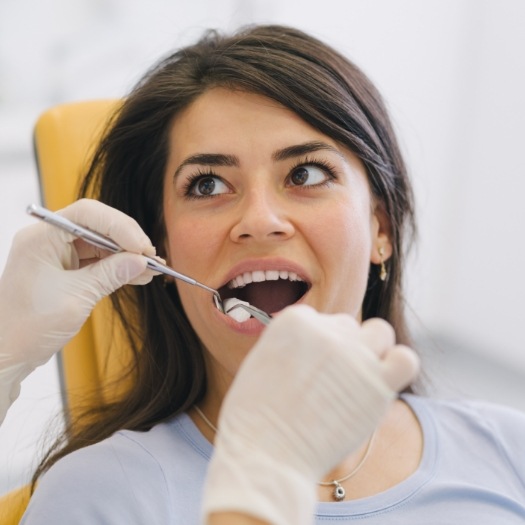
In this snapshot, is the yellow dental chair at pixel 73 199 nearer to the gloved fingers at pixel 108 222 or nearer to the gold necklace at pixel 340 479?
the gold necklace at pixel 340 479

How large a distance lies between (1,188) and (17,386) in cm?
140

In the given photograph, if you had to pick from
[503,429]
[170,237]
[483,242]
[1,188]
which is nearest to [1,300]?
[170,237]

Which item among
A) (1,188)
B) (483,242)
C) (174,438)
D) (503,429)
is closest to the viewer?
(174,438)

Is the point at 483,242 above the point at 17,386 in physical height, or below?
below

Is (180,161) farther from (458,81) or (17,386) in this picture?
(458,81)

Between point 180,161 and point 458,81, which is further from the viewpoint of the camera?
point 458,81

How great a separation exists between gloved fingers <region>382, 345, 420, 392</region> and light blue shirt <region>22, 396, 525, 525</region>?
0.50m

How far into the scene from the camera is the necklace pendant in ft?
4.23

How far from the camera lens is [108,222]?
115 cm

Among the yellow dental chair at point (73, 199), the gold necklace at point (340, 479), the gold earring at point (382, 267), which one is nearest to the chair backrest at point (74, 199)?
the yellow dental chair at point (73, 199)

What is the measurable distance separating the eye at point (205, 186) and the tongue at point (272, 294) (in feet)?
0.67

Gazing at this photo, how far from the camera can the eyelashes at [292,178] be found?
130cm

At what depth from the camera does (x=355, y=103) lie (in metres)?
1.39

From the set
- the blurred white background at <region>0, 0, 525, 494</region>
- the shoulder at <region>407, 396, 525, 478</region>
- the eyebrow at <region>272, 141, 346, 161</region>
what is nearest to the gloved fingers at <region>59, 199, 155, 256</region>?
the eyebrow at <region>272, 141, 346, 161</region>
